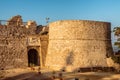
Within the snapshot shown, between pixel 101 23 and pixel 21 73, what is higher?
pixel 101 23

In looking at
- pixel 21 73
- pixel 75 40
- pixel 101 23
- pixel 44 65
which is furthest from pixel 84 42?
pixel 21 73

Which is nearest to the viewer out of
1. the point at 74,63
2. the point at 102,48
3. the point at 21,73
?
the point at 21,73

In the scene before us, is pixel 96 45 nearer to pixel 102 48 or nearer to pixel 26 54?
pixel 102 48

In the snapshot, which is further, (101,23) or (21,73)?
(101,23)

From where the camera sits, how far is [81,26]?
24.7 m

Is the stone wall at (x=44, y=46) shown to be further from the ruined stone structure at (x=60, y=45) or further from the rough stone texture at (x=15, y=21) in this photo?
the rough stone texture at (x=15, y=21)

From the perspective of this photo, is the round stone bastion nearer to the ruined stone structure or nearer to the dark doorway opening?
the ruined stone structure

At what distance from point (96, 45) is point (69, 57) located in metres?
3.02

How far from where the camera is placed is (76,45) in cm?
2473

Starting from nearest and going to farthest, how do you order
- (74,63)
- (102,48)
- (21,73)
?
(21,73) → (74,63) → (102,48)

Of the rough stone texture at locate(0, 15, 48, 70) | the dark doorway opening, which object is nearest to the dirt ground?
the rough stone texture at locate(0, 15, 48, 70)

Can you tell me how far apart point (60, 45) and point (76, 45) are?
1514 mm

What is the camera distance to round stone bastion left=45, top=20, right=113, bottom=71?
2448cm

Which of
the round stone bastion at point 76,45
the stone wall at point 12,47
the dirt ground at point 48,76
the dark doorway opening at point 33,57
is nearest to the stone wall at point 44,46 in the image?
the dark doorway opening at point 33,57
